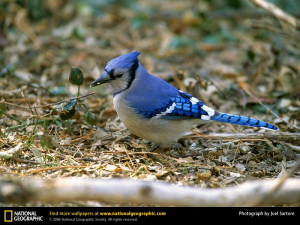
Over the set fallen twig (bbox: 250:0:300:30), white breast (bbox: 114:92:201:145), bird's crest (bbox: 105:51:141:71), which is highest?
fallen twig (bbox: 250:0:300:30)

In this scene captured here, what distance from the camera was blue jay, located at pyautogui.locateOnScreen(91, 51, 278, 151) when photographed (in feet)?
11.5

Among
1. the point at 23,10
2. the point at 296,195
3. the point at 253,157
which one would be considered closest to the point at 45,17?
the point at 23,10

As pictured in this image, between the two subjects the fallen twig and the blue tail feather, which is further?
the fallen twig

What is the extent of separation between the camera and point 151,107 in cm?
354
